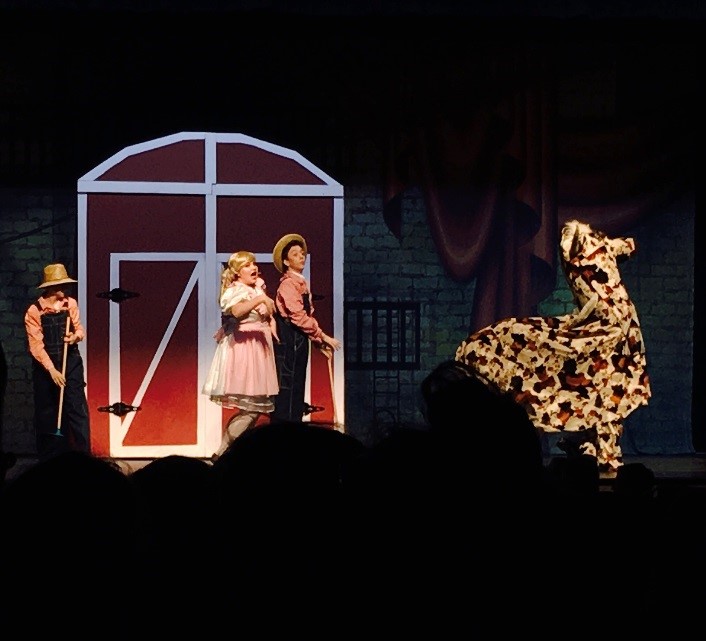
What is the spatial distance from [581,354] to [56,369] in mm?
2912

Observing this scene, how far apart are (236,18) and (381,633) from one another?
18.8 feet

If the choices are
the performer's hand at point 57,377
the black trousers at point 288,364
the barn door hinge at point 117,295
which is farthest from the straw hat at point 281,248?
the performer's hand at point 57,377

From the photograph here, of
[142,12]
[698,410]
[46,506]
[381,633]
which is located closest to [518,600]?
[381,633]

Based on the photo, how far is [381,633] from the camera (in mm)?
1282

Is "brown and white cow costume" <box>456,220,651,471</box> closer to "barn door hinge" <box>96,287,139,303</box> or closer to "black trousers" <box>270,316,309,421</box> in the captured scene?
"black trousers" <box>270,316,309,421</box>

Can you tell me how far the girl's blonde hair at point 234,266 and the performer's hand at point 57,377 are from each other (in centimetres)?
101

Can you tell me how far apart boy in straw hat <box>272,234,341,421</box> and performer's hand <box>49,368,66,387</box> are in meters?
1.20

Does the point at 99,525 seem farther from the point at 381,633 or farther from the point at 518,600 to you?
the point at 518,600

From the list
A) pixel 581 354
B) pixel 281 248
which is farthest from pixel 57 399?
pixel 581 354

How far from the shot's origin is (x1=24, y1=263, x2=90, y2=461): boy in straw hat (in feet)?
21.5

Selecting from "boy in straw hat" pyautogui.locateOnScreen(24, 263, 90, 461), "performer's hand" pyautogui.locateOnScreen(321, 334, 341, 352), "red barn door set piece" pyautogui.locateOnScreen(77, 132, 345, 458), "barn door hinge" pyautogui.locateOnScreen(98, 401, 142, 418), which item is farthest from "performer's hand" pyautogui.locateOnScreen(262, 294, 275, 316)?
"barn door hinge" pyautogui.locateOnScreen(98, 401, 142, 418)

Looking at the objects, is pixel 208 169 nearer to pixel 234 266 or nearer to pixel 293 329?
pixel 234 266

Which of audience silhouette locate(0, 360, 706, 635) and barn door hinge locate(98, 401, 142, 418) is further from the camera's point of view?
barn door hinge locate(98, 401, 142, 418)

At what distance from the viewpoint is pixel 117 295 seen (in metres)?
7.05
